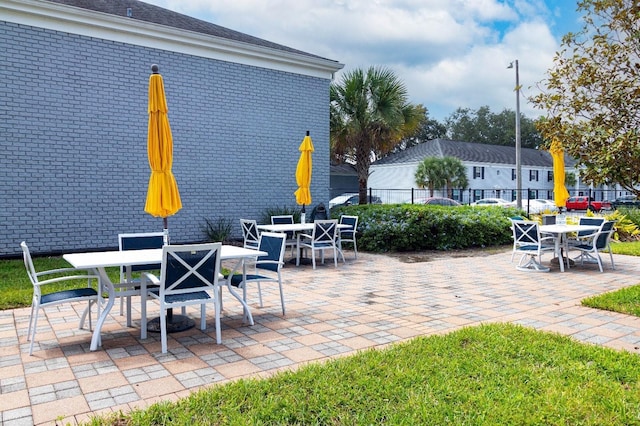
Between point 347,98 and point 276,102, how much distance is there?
12.4 feet

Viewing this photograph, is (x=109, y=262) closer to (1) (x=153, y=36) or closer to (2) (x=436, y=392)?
(2) (x=436, y=392)

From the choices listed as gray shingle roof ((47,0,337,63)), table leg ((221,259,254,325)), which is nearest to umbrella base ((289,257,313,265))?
table leg ((221,259,254,325))

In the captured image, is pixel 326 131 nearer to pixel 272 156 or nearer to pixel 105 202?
pixel 272 156

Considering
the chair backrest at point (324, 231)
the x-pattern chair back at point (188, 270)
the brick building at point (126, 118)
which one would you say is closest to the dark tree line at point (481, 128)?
the brick building at point (126, 118)

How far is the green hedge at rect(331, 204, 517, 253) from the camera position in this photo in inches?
452

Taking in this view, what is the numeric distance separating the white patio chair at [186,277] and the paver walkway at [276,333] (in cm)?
42

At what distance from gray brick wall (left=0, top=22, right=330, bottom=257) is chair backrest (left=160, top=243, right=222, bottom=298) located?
707 centimetres

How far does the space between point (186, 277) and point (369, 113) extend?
1254cm

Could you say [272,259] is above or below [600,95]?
below

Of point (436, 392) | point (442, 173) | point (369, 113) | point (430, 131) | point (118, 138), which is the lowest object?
point (436, 392)

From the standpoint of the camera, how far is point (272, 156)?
505 inches

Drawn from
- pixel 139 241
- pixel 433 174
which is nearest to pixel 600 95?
pixel 139 241

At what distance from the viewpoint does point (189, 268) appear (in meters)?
4.25

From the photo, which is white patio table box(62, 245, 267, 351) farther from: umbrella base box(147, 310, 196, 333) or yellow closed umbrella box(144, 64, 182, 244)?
yellow closed umbrella box(144, 64, 182, 244)
